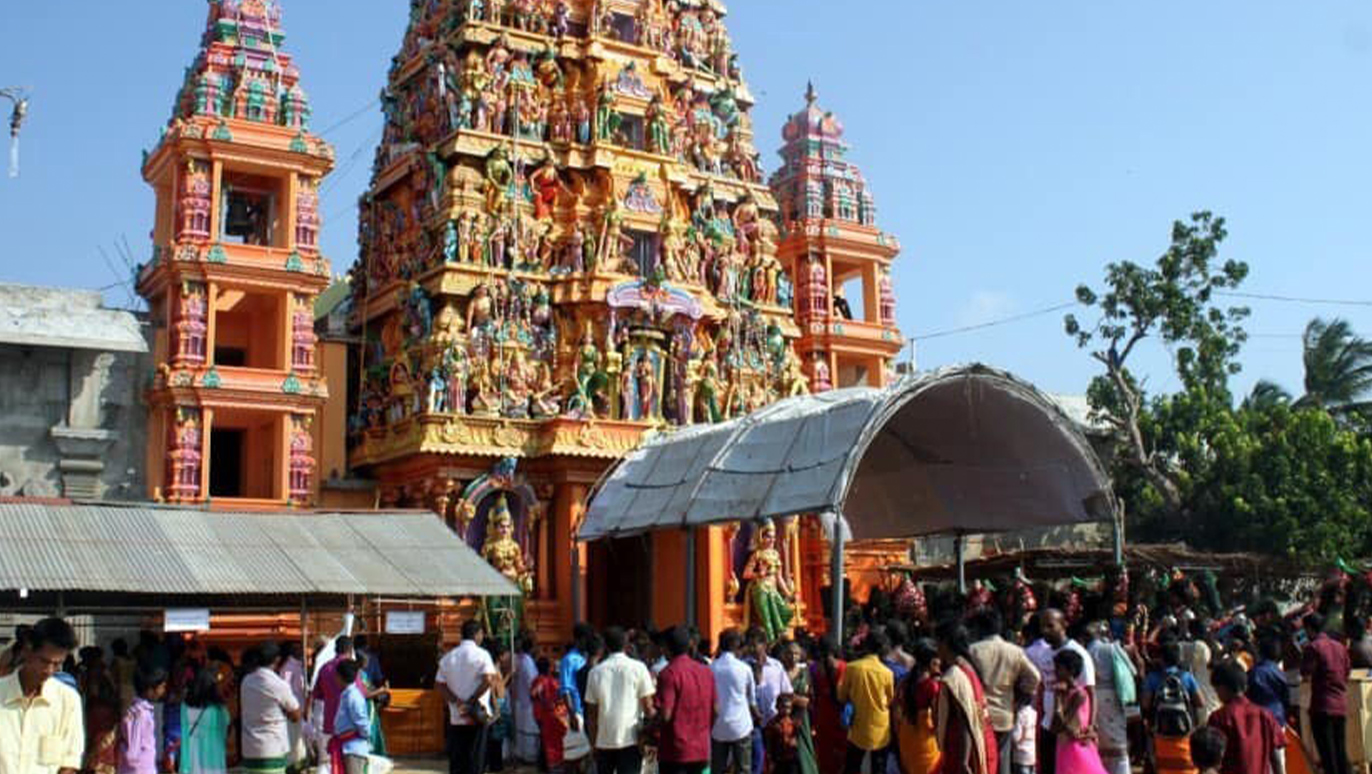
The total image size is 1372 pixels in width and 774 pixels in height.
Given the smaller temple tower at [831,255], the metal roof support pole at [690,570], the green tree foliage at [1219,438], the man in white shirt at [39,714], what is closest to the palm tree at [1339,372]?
the green tree foliage at [1219,438]

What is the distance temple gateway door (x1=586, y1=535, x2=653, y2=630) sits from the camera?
93.9 feet

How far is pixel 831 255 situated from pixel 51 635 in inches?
1126

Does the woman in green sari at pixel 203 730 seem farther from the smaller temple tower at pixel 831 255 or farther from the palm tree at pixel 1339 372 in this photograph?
the palm tree at pixel 1339 372

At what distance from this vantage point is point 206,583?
49.2ft

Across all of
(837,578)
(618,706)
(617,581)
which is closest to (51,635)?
(618,706)

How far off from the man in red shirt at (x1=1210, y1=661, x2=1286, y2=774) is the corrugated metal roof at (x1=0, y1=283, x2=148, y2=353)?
65.4 feet

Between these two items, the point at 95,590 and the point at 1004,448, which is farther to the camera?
the point at 1004,448

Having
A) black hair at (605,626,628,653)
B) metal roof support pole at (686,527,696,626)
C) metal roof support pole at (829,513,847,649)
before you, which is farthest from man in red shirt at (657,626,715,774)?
metal roof support pole at (686,527,696,626)

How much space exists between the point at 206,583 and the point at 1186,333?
86.7ft

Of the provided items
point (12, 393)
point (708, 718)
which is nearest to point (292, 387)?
point (12, 393)

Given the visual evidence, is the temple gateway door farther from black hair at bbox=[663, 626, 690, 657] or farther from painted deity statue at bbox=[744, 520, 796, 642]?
black hair at bbox=[663, 626, 690, 657]

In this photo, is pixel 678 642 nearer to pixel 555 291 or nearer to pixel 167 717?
pixel 167 717

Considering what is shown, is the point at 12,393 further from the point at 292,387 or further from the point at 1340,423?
the point at 1340,423

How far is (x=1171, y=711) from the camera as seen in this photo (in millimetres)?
9414
